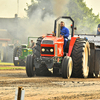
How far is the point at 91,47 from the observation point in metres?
15.1

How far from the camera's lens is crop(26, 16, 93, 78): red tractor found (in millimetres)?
13117

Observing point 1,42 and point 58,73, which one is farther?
point 1,42

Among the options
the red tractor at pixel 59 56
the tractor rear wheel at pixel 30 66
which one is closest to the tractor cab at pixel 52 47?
the red tractor at pixel 59 56

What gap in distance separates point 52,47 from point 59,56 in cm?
43

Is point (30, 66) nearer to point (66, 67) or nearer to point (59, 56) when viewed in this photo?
point (59, 56)

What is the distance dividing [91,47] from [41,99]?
25.5ft

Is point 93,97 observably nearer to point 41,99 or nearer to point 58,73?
point 41,99

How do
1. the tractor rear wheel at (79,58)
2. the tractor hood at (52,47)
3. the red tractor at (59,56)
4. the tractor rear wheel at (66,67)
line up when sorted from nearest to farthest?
1. the tractor rear wheel at (66,67)
2. the red tractor at (59,56)
3. the tractor hood at (52,47)
4. the tractor rear wheel at (79,58)

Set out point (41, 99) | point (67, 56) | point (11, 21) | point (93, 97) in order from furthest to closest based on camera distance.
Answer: point (11, 21) < point (67, 56) < point (93, 97) < point (41, 99)

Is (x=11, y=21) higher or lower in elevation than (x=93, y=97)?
higher

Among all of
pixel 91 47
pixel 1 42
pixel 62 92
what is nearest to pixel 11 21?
pixel 1 42

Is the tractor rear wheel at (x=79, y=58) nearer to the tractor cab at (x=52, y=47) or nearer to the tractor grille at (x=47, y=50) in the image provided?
the tractor cab at (x=52, y=47)

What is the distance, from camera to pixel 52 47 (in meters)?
13.3

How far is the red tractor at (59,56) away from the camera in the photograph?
43.0ft
